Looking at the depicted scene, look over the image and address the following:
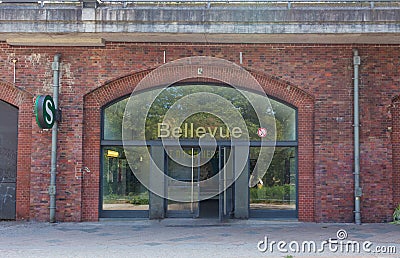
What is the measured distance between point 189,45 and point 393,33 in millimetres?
5392

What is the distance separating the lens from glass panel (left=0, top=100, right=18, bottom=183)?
49.6ft

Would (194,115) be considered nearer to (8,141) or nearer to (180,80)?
(180,80)

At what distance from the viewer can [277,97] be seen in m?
15.0

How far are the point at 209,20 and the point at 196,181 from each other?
4.69 meters

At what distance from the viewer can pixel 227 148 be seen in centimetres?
1534

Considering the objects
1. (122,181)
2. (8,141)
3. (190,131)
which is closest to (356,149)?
(190,131)

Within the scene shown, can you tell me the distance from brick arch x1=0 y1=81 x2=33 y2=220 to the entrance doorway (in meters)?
3.92

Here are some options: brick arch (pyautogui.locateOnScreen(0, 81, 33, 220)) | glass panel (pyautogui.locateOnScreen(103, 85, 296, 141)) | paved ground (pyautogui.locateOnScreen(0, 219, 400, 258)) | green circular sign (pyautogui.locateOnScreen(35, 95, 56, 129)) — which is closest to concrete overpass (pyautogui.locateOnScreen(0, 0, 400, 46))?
green circular sign (pyautogui.locateOnScreen(35, 95, 56, 129))

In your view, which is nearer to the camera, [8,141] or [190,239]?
[190,239]

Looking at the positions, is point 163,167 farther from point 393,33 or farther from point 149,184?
point 393,33

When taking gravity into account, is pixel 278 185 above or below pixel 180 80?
below

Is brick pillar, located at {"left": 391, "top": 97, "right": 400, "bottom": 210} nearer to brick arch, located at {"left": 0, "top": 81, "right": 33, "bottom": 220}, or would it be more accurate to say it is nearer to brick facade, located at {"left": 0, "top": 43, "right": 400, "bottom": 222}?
brick facade, located at {"left": 0, "top": 43, "right": 400, "bottom": 222}

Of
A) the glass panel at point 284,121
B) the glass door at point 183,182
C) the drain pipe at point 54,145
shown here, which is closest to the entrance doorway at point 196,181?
the glass door at point 183,182

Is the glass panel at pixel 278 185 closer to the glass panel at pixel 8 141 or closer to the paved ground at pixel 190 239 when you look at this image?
the paved ground at pixel 190 239
